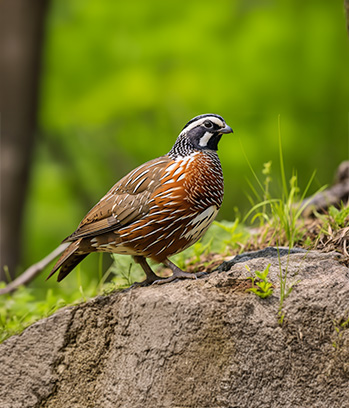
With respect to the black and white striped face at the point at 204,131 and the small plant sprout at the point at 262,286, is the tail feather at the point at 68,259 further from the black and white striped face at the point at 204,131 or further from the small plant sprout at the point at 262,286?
the small plant sprout at the point at 262,286

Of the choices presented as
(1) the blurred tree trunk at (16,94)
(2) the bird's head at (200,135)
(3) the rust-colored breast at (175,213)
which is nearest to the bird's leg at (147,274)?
(3) the rust-colored breast at (175,213)

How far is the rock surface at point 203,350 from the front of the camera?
11.6ft

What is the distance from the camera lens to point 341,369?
11.6 feet

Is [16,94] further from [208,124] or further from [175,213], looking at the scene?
[175,213]

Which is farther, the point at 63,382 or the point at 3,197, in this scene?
the point at 3,197

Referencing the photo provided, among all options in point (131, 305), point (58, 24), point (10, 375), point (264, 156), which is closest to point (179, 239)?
point (131, 305)

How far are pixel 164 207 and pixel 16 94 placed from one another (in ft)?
23.1

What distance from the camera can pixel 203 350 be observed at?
142 inches

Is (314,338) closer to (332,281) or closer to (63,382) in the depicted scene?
(332,281)

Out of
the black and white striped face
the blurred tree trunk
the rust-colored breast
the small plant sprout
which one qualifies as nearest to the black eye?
the black and white striped face

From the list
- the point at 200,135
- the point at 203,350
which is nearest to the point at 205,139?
the point at 200,135

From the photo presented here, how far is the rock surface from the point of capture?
3.53 metres

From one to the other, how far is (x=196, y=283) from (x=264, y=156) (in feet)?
29.9

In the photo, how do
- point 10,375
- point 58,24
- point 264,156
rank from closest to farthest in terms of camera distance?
point 10,375 → point 264,156 → point 58,24
